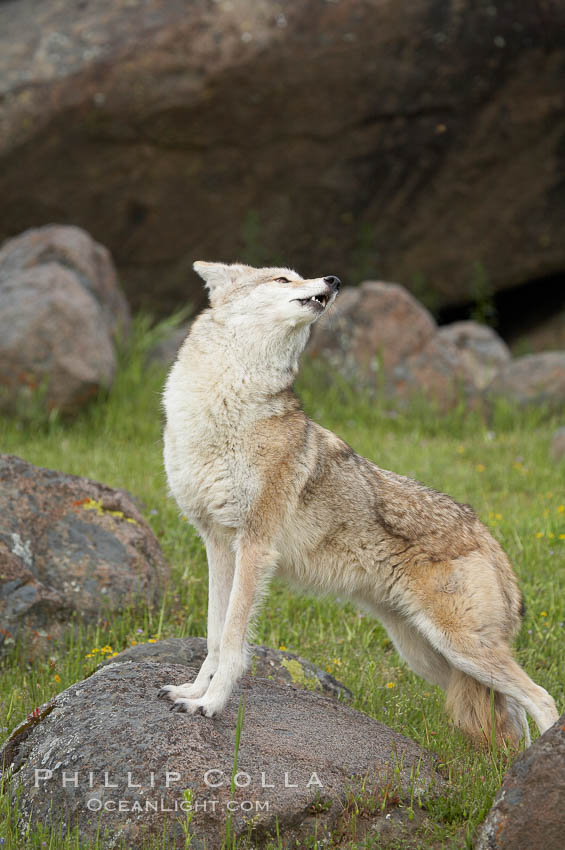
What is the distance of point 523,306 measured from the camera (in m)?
15.0

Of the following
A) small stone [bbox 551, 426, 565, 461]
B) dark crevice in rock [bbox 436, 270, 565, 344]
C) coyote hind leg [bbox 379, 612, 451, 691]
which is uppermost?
coyote hind leg [bbox 379, 612, 451, 691]

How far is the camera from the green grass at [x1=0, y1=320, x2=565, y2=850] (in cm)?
519

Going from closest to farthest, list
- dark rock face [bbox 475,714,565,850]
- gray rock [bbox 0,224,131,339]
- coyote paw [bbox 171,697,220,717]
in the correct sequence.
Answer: dark rock face [bbox 475,714,565,850]
coyote paw [bbox 171,697,220,717]
gray rock [bbox 0,224,131,339]

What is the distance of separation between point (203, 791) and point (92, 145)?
9.65m

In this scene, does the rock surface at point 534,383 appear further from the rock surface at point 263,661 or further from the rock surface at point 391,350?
the rock surface at point 263,661

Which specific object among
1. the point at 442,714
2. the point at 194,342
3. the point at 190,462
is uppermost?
the point at 194,342

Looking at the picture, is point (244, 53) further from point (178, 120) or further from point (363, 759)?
point (363, 759)

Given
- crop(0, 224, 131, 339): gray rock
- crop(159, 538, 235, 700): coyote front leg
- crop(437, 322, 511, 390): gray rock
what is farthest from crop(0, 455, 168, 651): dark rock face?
crop(437, 322, 511, 390): gray rock

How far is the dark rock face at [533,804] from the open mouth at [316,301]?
2.33 m

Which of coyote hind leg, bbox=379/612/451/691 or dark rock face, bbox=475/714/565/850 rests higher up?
dark rock face, bbox=475/714/565/850

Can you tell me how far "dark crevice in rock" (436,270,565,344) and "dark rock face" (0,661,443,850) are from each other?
10.7 meters

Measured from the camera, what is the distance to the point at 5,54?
39.6 feet

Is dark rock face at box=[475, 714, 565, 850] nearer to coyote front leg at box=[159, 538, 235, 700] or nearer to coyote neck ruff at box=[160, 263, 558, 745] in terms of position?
coyote neck ruff at box=[160, 263, 558, 745]

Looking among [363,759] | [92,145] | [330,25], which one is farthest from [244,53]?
[363,759]
